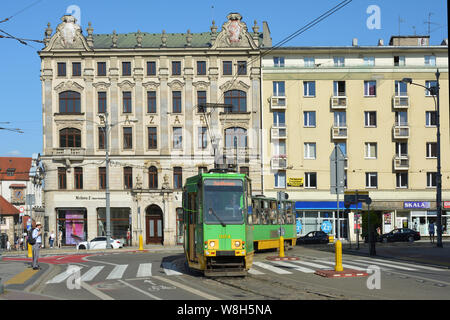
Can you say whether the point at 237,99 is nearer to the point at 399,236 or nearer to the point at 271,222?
the point at 399,236

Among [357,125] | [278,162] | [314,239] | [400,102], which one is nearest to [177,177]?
[278,162]

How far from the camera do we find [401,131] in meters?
55.4

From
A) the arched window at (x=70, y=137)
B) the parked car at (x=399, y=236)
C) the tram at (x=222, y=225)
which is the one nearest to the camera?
the tram at (x=222, y=225)

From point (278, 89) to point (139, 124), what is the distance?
12.5 meters

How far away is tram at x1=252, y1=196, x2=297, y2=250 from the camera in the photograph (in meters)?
31.4

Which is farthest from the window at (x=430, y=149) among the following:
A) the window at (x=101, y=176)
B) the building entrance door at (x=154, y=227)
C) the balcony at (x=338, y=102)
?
the window at (x=101, y=176)

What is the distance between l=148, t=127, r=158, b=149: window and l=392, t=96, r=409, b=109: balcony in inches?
823

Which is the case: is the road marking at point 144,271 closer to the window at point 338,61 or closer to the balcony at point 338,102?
the balcony at point 338,102

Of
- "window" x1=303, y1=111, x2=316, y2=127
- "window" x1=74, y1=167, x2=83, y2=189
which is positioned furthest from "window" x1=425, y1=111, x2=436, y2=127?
"window" x1=74, y1=167, x2=83, y2=189

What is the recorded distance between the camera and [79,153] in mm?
54125

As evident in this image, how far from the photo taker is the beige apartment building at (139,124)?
5431 cm

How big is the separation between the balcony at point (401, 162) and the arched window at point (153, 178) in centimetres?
2088
